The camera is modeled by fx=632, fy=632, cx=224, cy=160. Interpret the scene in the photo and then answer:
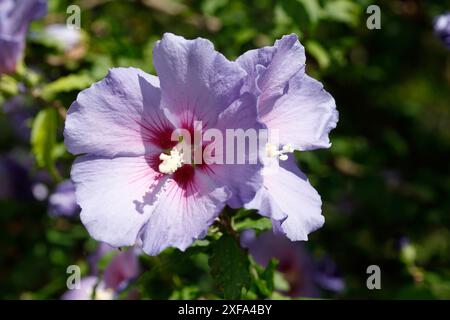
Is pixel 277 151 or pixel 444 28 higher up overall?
pixel 444 28

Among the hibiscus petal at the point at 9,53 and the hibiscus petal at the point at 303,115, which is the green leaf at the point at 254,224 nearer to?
the hibiscus petal at the point at 303,115

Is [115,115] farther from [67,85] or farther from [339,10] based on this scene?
[339,10]

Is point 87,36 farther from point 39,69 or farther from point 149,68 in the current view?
point 149,68

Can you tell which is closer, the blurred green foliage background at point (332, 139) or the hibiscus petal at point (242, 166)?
the hibiscus petal at point (242, 166)

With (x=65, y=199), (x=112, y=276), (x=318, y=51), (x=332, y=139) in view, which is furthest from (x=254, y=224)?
(x=332, y=139)

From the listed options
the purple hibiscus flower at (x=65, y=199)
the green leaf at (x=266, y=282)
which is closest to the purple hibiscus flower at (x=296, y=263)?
the green leaf at (x=266, y=282)

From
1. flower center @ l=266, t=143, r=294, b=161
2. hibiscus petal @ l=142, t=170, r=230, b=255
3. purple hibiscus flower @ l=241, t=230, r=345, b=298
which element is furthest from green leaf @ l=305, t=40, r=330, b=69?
hibiscus petal @ l=142, t=170, r=230, b=255

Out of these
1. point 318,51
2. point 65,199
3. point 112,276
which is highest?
point 318,51
